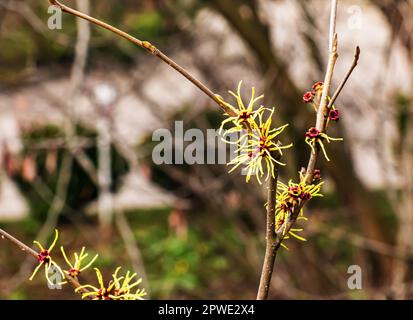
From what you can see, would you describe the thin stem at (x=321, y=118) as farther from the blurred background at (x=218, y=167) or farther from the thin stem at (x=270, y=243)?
the blurred background at (x=218, y=167)

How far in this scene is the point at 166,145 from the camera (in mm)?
4621

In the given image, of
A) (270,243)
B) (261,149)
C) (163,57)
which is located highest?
(163,57)

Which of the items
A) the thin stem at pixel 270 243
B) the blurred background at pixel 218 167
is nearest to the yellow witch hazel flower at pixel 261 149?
the thin stem at pixel 270 243

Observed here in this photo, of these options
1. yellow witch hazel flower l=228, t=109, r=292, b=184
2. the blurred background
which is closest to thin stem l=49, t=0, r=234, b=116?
yellow witch hazel flower l=228, t=109, r=292, b=184

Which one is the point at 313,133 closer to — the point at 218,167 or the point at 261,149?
the point at 261,149

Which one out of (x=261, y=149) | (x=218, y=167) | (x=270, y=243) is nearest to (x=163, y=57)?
(x=261, y=149)

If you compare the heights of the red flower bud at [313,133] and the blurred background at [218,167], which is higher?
the blurred background at [218,167]

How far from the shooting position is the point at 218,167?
17.9 ft

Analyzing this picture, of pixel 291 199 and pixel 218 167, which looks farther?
pixel 218 167

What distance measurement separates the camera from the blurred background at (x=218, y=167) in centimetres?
389

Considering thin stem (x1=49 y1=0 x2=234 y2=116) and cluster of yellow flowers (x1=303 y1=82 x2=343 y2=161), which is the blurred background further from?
thin stem (x1=49 y1=0 x2=234 y2=116)

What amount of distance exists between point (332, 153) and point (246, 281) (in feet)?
7.66

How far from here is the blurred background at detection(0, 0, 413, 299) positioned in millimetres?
3887
